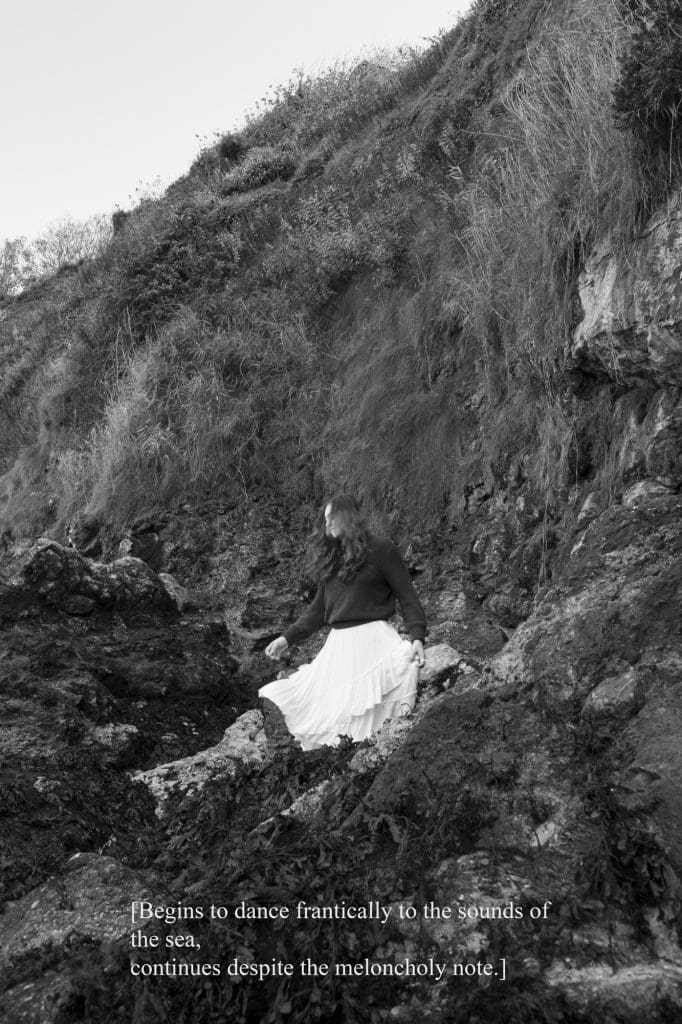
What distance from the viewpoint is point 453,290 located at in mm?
7500

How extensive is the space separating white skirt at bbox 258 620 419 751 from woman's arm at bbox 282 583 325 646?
0.80 feet

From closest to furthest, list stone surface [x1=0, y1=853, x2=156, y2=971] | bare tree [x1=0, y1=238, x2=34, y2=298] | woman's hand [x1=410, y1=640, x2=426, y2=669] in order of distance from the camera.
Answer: stone surface [x1=0, y1=853, x2=156, y2=971]
woman's hand [x1=410, y1=640, x2=426, y2=669]
bare tree [x1=0, y1=238, x2=34, y2=298]

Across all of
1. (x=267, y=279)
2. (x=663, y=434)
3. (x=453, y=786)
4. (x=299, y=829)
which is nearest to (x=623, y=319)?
(x=663, y=434)

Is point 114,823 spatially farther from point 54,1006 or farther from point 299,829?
point 54,1006

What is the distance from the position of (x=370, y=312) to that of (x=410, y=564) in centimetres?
337

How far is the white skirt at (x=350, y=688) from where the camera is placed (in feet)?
14.7

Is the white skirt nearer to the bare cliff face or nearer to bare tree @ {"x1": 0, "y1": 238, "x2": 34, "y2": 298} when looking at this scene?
the bare cliff face

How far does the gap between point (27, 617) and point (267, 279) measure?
6127 mm

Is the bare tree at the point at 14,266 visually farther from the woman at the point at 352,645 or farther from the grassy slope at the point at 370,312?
the woman at the point at 352,645

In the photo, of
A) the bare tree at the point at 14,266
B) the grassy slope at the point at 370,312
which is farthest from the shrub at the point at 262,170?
the bare tree at the point at 14,266

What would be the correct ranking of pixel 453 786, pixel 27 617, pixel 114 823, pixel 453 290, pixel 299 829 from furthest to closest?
pixel 453 290, pixel 27 617, pixel 114 823, pixel 299 829, pixel 453 786

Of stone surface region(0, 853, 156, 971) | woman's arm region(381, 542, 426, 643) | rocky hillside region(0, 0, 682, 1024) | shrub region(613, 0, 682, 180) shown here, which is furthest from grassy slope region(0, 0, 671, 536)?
stone surface region(0, 853, 156, 971)

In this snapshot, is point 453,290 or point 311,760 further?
point 453,290

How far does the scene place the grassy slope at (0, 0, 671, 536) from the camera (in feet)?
19.1
